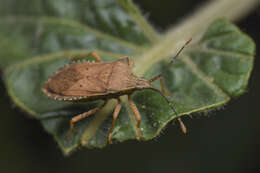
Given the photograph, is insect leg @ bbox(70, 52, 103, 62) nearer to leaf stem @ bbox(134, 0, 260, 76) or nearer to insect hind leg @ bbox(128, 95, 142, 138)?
leaf stem @ bbox(134, 0, 260, 76)

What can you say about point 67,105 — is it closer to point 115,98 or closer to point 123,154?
point 115,98

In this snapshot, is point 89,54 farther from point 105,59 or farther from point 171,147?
point 171,147

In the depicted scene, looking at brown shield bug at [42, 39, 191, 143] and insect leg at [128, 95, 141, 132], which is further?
brown shield bug at [42, 39, 191, 143]

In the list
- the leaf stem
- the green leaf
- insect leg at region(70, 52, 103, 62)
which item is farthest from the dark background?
insect leg at region(70, 52, 103, 62)

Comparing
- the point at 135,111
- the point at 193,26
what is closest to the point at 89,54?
the point at 135,111

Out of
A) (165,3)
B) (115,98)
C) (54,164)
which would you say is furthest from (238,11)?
(54,164)

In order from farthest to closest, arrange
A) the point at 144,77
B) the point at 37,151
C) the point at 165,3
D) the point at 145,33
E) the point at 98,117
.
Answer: the point at 165,3, the point at 37,151, the point at 145,33, the point at 144,77, the point at 98,117
